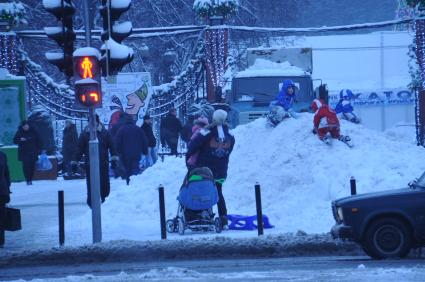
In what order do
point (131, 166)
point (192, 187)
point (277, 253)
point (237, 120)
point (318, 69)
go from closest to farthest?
point (277, 253), point (192, 187), point (131, 166), point (237, 120), point (318, 69)

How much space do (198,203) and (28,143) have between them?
11855mm

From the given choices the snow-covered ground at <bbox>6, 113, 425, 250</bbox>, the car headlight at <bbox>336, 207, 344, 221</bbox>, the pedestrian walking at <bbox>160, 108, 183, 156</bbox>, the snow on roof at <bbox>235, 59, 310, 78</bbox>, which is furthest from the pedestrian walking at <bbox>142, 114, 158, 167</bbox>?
the car headlight at <bbox>336, 207, 344, 221</bbox>

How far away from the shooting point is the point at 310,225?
16719 millimetres

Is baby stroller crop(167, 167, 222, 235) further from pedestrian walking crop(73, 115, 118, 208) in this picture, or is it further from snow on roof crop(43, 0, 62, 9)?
snow on roof crop(43, 0, 62, 9)

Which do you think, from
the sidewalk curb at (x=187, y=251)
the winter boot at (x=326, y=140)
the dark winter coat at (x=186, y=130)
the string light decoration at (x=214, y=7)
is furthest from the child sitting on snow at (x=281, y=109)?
the dark winter coat at (x=186, y=130)

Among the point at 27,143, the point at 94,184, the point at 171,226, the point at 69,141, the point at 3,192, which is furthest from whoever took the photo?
the point at 69,141

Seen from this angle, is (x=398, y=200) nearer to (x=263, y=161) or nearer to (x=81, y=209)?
(x=263, y=161)

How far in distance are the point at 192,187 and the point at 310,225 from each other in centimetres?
204

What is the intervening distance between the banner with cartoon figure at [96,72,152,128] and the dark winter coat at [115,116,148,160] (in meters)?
5.27

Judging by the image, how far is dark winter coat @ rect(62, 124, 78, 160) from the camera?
1164 inches

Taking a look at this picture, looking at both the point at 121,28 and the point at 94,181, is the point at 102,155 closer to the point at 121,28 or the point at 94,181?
the point at 94,181

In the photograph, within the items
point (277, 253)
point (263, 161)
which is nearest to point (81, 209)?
point (263, 161)

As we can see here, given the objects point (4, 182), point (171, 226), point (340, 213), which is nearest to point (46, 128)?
point (171, 226)

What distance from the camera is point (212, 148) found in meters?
17.0
